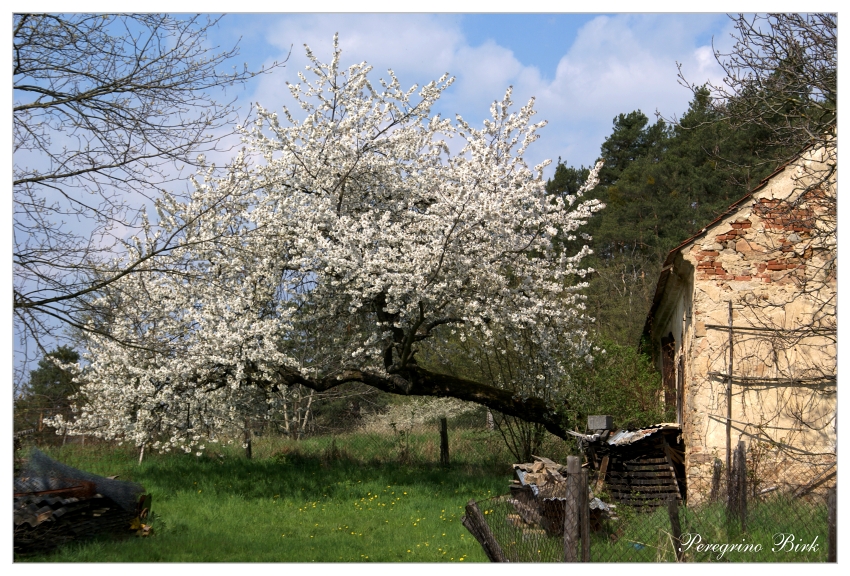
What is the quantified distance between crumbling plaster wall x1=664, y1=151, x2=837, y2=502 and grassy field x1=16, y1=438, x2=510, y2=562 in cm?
355

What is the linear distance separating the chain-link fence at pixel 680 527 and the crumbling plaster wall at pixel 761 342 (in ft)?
1.61

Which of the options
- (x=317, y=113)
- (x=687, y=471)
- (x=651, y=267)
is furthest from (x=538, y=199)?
(x=651, y=267)

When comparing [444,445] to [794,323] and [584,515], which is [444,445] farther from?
[584,515]

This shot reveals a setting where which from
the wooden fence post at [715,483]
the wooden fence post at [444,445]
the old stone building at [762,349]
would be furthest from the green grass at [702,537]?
the wooden fence post at [444,445]

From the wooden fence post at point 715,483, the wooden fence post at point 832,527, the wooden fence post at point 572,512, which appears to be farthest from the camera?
the wooden fence post at point 715,483

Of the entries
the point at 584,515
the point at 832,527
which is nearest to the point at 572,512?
the point at 584,515

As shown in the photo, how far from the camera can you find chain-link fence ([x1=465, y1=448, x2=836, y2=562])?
5875 mm

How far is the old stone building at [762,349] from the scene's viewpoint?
8930mm

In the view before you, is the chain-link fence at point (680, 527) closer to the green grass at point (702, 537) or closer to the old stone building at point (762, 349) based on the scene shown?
the green grass at point (702, 537)

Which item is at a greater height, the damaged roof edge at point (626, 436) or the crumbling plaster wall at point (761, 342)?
the crumbling plaster wall at point (761, 342)

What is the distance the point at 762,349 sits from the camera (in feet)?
30.4

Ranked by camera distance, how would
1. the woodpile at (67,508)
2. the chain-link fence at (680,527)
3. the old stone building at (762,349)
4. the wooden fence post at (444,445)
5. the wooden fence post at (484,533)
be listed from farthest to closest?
the wooden fence post at (444,445), the old stone building at (762,349), the woodpile at (67,508), the chain-link fence at (680,527), the wooden fence post at (484,533)

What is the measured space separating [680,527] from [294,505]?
681 centimetres

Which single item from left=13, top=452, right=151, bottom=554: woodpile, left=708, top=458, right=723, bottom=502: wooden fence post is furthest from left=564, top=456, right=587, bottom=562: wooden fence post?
left=13, top=452, right=151, bottom=554: woodpile
